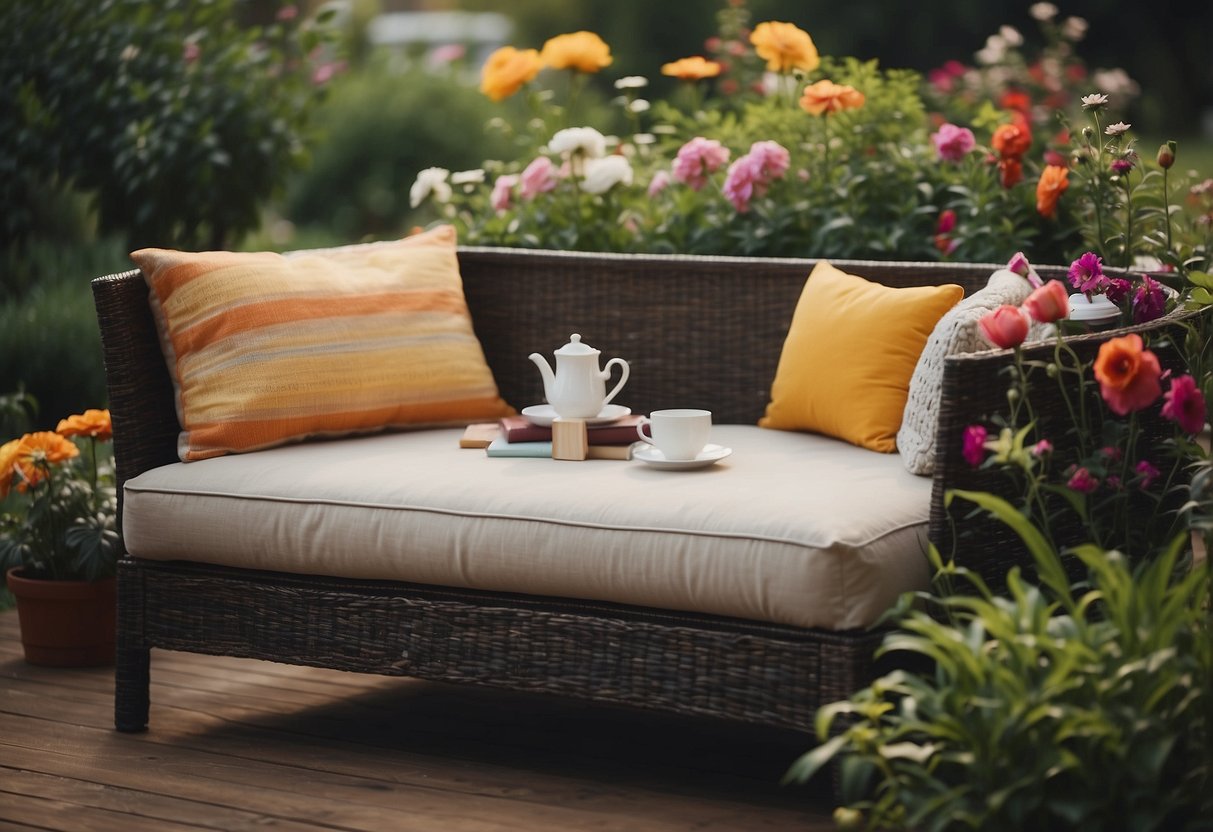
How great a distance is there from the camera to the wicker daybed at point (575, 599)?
232cm

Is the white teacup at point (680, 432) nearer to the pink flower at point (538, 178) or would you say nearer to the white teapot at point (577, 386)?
the white teapot at point (577, 386)

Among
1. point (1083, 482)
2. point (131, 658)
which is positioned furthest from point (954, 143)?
point (131, 658)

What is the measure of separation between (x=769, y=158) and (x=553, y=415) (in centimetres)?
94

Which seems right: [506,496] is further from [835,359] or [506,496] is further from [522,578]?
[835,359]

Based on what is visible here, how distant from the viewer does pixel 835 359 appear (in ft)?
9.14

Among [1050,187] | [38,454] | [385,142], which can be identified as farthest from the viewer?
[385,142]

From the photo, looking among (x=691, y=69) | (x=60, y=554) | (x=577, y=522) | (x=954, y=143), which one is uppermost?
(x=691, y=69)

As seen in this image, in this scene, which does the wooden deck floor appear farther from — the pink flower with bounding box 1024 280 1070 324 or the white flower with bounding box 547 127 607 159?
the white flower with bounding box 547 127 607 159

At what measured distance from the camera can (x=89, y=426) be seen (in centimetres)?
326

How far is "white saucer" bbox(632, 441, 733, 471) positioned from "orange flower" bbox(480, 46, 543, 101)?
1451mm

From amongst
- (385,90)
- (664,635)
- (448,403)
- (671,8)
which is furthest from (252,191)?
(671,8)

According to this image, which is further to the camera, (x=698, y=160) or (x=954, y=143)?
(x=698, y=160)

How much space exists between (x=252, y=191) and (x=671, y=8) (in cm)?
1247

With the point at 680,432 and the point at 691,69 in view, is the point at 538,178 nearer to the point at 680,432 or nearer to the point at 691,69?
the point at 691,69
